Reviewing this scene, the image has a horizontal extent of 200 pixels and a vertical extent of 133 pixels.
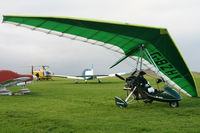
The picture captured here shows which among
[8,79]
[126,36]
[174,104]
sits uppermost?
[126,36]

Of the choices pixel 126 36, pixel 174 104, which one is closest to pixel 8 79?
pixel 126 36

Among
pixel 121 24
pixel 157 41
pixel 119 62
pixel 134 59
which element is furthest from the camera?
pixel 134 59

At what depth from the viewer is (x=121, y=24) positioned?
641cm

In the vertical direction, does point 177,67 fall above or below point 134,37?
below

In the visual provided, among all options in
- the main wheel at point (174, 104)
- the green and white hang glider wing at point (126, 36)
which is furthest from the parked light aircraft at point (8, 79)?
the main wheel at point (174, 104)

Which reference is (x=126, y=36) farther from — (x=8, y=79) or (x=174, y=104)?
(x=8, y=79)

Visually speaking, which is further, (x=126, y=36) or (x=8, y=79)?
(x=8, y=79)

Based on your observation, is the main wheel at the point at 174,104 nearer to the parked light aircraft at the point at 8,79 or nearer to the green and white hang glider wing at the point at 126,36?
the green and white hang glider wing at the point at 126,36

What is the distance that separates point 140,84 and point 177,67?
6.45 ft

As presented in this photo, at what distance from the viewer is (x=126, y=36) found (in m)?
7.68

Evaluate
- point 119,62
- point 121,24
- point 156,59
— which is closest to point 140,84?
point 156,59

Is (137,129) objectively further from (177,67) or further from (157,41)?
(177,67)

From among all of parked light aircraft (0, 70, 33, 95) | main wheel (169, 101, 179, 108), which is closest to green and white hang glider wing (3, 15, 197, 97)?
main wheel (169, 101, 179, 108)

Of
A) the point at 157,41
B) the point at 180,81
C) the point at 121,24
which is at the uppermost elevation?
the point at 121,24
